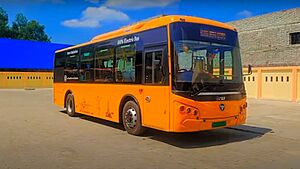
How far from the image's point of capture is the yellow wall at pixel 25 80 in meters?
42.6

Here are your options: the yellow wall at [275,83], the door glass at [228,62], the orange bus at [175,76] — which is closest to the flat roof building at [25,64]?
the yellow wall at [275,83]

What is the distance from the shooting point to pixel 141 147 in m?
8.32

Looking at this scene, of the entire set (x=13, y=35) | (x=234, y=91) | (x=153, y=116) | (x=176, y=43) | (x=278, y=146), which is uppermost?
(x=13, y=35)

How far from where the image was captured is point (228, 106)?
878 cm

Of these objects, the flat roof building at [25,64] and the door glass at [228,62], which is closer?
the door glass at [228,62]

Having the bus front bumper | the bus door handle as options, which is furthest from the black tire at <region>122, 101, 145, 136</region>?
the bus front bumper

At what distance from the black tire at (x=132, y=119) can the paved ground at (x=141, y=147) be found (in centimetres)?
23

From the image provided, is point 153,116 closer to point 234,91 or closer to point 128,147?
point 128,147

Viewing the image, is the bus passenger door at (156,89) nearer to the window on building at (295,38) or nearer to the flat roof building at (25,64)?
the window on building at (295,38)

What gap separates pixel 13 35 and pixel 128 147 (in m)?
77.4

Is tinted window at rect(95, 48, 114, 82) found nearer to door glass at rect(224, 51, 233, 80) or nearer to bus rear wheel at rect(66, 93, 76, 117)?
bus rear wheel at rect(66, 93, 76, 117)

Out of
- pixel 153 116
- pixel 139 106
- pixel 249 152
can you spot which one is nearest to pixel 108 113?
pixel 139 106

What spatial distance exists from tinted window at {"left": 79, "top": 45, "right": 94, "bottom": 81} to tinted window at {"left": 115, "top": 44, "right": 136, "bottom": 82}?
2.03 meters

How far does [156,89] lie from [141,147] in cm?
143
